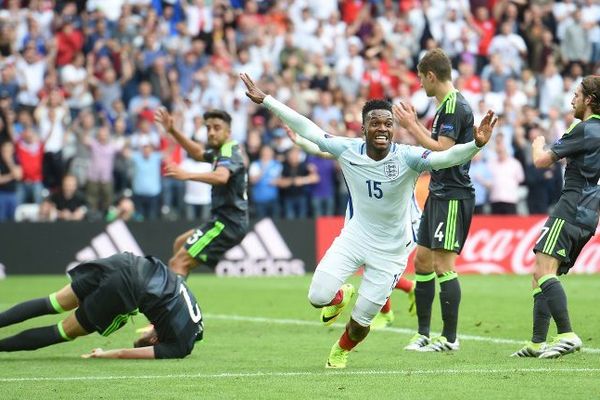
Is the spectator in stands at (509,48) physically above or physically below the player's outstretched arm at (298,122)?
below

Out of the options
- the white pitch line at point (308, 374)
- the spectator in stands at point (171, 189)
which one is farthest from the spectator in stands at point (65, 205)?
the white pitch line at point (308, 374)

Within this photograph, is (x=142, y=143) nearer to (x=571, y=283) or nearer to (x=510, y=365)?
(x=571, y=283)

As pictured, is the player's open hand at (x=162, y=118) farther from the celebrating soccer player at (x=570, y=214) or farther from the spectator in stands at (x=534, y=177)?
the spectator in stands at (x=534, y=177)

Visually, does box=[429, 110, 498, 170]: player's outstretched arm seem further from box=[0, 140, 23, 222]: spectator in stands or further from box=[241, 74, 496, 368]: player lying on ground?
box=[0, 140, 23, 222]: spectator in stands

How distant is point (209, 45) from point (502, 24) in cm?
646

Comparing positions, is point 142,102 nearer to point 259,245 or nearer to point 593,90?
point 259,245

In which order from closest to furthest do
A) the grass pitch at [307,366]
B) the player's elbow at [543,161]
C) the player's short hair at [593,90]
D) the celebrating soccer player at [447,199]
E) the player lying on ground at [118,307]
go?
the grass pitch at [307,366] < the player's elbow at [543,161] < the player's short hair at [593,90] < the player lying on ground at [118,307] < the celebrating soccer player at [447,199]

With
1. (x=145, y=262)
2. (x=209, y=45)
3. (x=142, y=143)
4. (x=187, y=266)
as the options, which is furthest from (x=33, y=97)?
(x=145, y=262)

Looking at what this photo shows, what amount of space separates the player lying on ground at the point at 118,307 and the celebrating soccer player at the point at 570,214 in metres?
3.01

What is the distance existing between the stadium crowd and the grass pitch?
7.25m

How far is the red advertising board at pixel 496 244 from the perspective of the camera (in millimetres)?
22141

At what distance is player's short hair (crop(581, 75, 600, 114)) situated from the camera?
9867 mm

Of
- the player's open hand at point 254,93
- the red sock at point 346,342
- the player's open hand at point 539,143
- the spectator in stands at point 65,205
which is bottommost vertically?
the spectator in stands at point 65,205

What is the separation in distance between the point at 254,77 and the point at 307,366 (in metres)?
14.2
